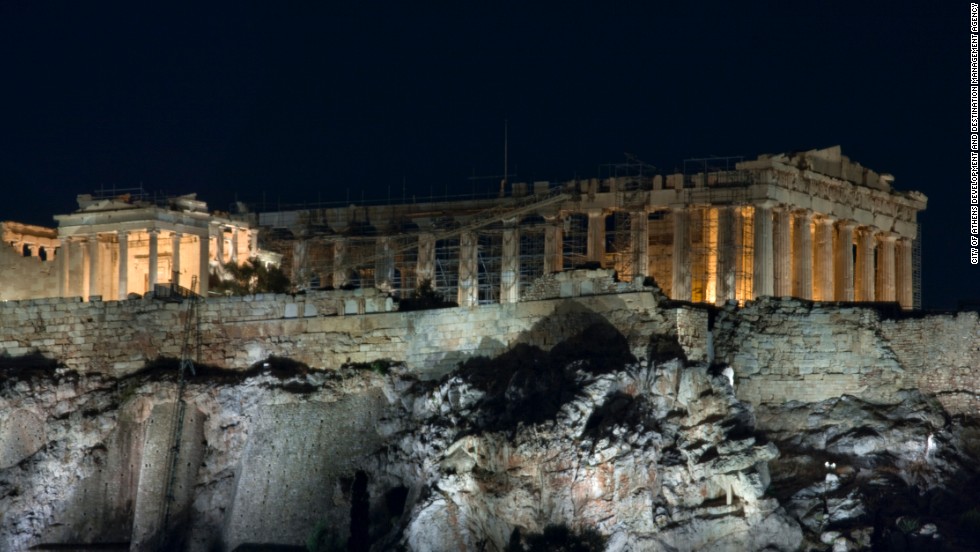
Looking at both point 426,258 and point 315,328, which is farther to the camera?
point 426,258

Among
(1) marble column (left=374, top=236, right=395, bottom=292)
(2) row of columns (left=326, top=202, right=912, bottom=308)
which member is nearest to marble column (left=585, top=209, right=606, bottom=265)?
(2) row of columns (left=326, top=202, right=912, bottom=308)

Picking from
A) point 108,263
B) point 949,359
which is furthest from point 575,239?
point 949,359

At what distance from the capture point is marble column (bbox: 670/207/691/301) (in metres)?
91.1

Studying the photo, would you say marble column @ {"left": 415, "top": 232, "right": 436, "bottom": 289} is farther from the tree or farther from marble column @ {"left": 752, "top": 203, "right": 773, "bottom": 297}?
marble column @ {"left": 752, "top": 203, "right": 773, "bottom": 297}

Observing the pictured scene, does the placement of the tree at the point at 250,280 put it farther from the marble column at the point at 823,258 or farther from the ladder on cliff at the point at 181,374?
the marble column at the point at 823,258

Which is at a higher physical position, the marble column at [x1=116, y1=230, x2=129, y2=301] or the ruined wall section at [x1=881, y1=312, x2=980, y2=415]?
the marble column at [x1=116, y1=230, x2=129, y2=301]

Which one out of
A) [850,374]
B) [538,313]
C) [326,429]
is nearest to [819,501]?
[850,374]

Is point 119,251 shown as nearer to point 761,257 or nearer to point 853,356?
point 761,257

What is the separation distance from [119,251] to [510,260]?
48.7 feet

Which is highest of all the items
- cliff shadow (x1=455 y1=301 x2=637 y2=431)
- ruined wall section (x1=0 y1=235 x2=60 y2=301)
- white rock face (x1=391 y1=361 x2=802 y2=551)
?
Result: ruined wall section (x1=0 y1=235 x2=60 y2=301)

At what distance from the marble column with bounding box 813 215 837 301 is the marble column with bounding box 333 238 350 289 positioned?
18730mm

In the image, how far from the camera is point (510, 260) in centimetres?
9506

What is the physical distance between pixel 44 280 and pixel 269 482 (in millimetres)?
20783

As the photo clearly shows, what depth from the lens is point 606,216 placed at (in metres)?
95.4
